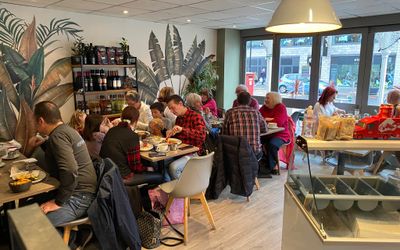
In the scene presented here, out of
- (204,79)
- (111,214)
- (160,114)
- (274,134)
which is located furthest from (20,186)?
(204,79)

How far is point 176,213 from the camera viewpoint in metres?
3.09

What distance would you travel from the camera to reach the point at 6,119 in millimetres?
4320

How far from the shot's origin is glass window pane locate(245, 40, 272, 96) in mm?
6781

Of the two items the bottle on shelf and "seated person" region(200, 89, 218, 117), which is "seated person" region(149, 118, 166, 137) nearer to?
"seated person" region(200, 89, 218, 117)

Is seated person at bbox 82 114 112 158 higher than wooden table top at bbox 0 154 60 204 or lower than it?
higher

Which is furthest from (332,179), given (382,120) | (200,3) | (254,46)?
(254,46)

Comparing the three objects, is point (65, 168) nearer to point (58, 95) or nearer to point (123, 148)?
point (123, 148)

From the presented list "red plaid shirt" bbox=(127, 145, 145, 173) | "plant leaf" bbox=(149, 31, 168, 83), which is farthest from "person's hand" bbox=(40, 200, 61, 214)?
"plant leaf" bbox=(149, 31, 168, 83)

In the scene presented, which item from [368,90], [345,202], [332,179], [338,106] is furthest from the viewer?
[338,106]

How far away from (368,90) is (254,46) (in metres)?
2.71

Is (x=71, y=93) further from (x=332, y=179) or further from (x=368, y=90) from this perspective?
(x=368, y=90)

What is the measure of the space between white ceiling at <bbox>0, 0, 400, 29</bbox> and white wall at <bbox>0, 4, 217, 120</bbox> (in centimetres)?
16

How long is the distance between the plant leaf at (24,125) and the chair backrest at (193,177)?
300cm

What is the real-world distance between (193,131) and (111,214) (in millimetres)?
1495
